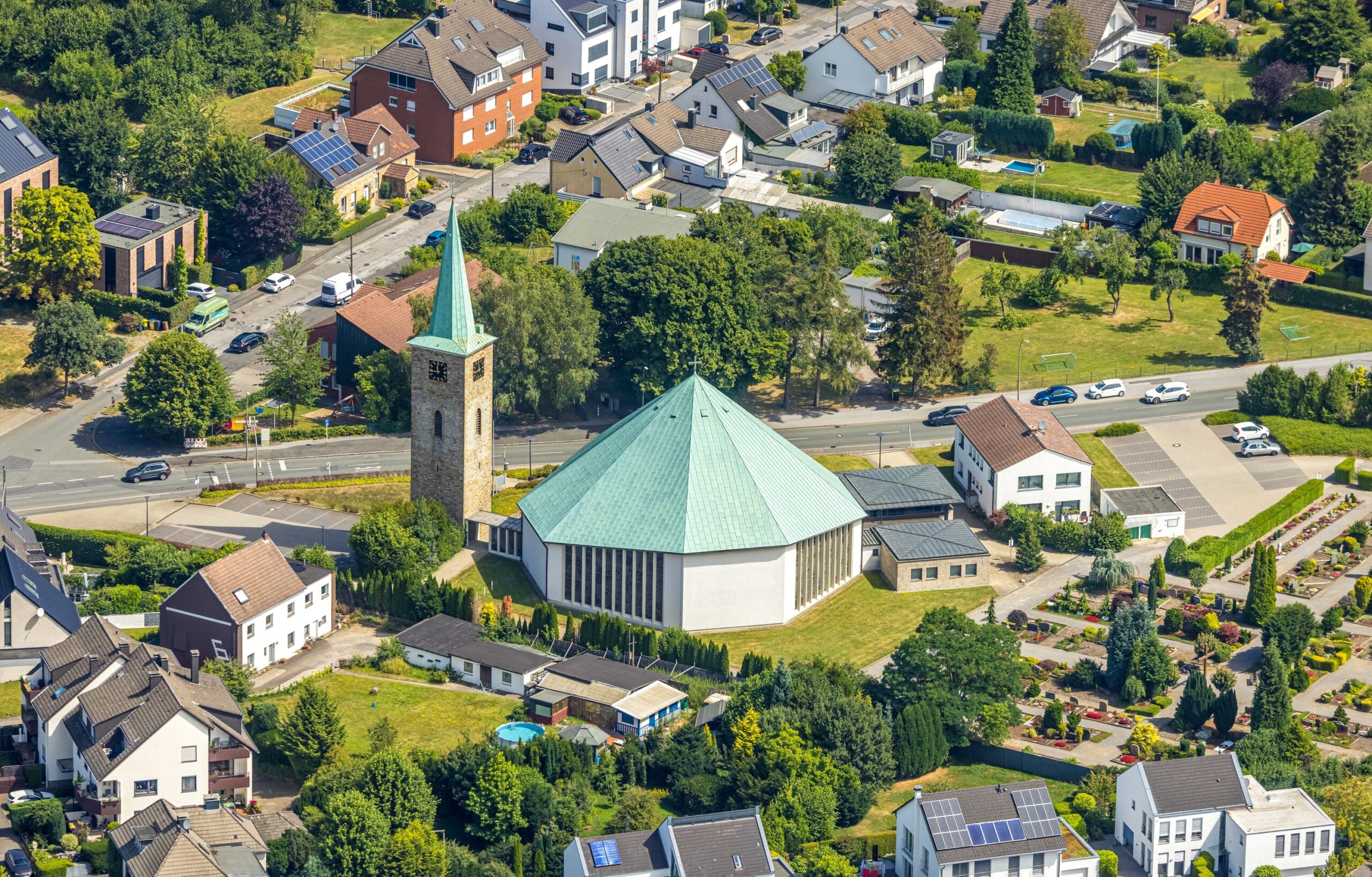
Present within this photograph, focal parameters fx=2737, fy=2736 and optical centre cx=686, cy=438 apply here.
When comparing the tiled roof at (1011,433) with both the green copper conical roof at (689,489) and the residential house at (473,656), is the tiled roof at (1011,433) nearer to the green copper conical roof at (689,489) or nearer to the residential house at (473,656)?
the green copper conical roof at (689,489)

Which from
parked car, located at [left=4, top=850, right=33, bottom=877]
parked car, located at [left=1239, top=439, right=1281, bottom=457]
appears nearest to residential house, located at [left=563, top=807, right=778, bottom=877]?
parked car, located at [left=4, top=850, right=33, bottom=877]

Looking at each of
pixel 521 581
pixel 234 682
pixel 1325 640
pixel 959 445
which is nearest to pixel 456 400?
pixel 521 581

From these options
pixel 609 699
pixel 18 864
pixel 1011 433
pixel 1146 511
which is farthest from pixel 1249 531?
pixel 18 864

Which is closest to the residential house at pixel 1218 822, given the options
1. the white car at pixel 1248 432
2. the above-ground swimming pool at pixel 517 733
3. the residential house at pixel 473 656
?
the above-ground swimming pool at pixel 517 733

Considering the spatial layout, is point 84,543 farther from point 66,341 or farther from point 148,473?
point 66,341

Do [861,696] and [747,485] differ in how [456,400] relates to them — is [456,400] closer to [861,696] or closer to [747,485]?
[747,485]

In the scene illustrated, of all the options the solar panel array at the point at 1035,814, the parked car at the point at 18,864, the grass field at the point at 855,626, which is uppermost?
the solar panel array at the point at 1035,814

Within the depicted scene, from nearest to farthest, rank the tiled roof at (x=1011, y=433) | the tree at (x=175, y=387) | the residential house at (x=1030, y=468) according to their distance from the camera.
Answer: the residential house at (x=1030, y=468) → the tiled roof at (x=1011, y=433) → the tree at (x=175, y=387)
